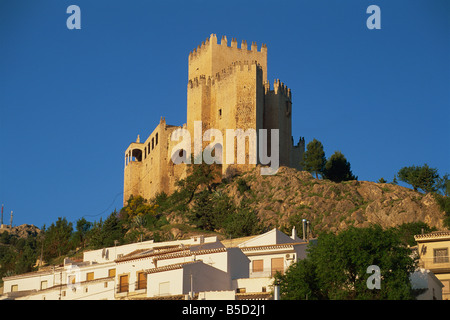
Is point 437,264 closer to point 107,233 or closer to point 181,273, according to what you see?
point 181,273

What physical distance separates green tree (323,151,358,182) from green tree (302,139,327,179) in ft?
1.89

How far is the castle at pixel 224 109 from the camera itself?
221 feet

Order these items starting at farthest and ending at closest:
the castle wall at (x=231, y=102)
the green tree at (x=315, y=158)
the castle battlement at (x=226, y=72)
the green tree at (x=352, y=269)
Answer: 1. the green tree at (x=315, y=158)
2. the castle battlement at (x=226, y=72)
3. the castle wall at (x=231, y=102)
4. the green tree at (x=352, y=269)

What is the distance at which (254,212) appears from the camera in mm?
61531

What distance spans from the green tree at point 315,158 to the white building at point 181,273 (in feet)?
83.2

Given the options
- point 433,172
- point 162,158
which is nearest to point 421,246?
point 433,172

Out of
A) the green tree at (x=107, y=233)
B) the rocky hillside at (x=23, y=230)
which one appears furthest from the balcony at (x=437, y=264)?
the rocky hillside at (x=23, y=230)

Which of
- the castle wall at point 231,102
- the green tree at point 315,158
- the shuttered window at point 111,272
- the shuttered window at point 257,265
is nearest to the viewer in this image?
the shuttered window at point 257,265

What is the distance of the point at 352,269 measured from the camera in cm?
3375

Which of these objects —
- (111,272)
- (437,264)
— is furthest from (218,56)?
(437,264)

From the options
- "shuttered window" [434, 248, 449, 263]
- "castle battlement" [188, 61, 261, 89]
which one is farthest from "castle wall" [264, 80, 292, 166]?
"shuttered window" [434, 248, 449, 263]

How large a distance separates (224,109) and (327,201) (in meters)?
13.2

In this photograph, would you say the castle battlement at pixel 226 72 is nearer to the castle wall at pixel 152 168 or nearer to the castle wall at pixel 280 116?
the castle wall at pixel 280 116

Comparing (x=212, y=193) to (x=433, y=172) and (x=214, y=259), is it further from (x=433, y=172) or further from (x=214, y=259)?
(x=214, y=259)
